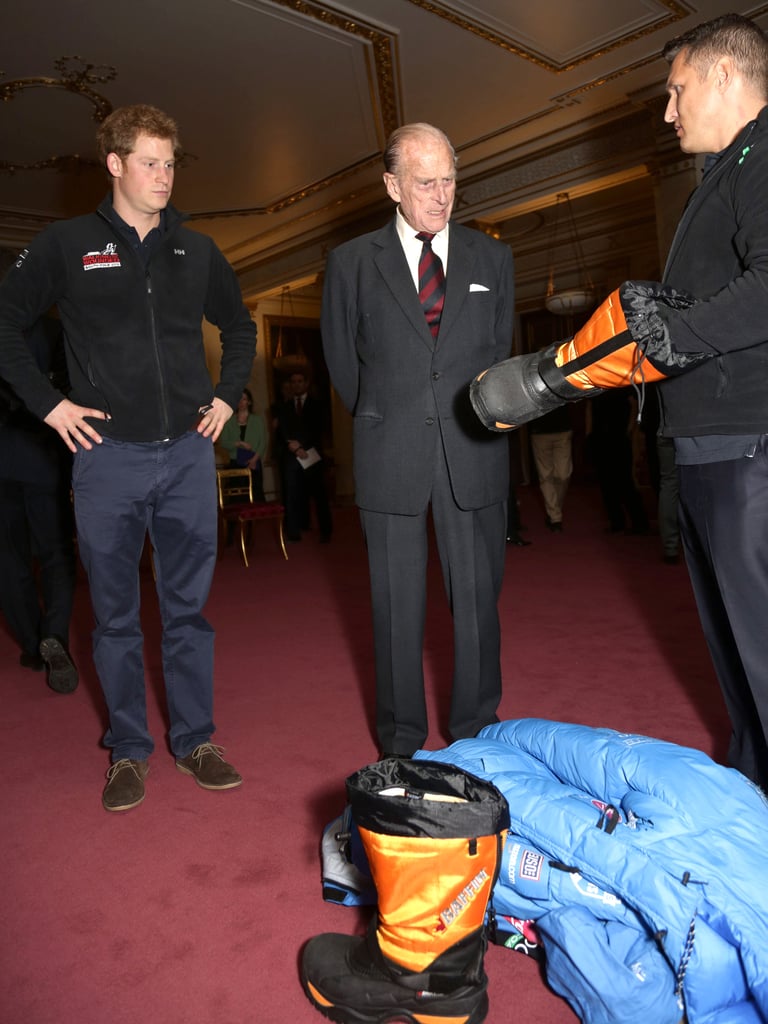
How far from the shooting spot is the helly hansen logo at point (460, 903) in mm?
1282

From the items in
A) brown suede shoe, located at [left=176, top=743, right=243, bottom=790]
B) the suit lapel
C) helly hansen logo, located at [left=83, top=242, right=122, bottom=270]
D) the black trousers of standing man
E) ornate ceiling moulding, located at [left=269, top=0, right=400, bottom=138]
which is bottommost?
brown suede shoe, located at [left=176, top=743, right=243, bottom=790]

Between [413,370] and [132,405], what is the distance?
75cm

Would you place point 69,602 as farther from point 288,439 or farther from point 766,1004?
point 288,439

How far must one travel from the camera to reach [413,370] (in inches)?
87.0

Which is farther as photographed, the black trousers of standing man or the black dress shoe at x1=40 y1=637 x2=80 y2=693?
the black dress shoe at x1=40 y1=637 x2=80 y2=693

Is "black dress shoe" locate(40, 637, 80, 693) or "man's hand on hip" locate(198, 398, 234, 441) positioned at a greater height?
"man's hand on hip" locate(198, 398, 234, 441)

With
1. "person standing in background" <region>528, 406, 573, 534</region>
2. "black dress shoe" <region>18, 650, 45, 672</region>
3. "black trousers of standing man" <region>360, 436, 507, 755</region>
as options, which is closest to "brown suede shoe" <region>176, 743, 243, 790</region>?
"black trousers of standing man" <region>360, 436, 507, 755</region>

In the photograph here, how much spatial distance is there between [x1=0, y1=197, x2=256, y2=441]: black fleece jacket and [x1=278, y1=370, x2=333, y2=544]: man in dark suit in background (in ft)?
18.8

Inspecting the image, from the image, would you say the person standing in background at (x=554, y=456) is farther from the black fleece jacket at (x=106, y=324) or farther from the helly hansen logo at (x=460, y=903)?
the helly hansen logo at (x=460, y=903)

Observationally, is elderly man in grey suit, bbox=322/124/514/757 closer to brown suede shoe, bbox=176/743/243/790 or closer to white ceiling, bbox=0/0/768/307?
brown suede shoe, bbox=176/743/243/790

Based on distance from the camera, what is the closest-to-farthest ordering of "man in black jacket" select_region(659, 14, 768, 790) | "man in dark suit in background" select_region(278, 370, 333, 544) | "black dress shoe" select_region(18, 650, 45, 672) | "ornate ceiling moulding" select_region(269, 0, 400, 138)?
1. "man in black jacket" select_region(659, 14, 768, 790)
2. "black dress shoe" select_region(18, 650, 45, 672)
3. "ornate ceiling moulding" select_region(269, 0, 400, 138)
4. "man in dark suit in background" select_region(278, 370, 333, 544)

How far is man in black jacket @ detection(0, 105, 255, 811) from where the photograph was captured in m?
2.17

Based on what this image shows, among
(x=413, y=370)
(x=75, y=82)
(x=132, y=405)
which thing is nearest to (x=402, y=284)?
(x=413, y=370)

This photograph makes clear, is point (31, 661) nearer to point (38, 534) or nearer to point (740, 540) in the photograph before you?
point (38, 534)
